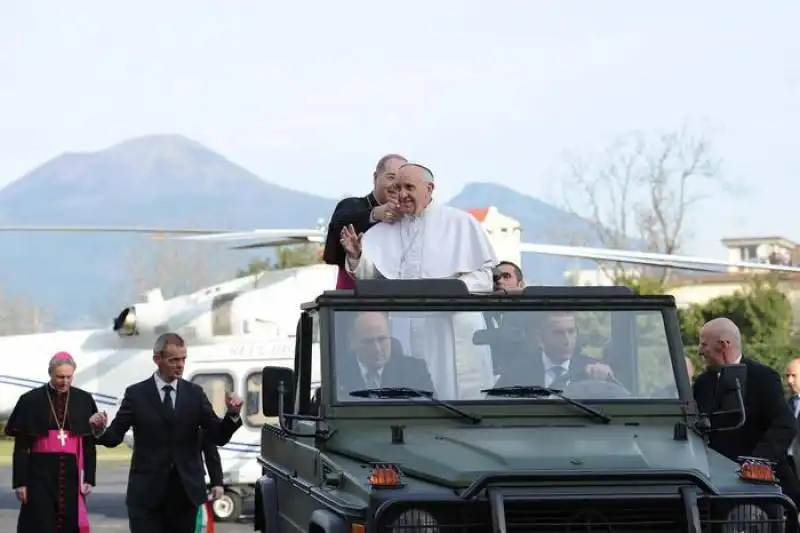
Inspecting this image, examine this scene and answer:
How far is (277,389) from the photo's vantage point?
8.32 m

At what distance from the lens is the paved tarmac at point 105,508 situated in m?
19.6

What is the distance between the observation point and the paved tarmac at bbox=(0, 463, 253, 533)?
19595 mm

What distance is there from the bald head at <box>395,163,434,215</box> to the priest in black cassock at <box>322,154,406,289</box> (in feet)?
1.13

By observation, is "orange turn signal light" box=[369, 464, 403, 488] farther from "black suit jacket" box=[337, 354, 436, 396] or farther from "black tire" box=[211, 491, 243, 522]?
"black tire" box=[211, 491, 243, 522]

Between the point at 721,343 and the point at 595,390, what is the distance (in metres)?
1.55

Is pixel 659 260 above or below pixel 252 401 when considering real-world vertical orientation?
above

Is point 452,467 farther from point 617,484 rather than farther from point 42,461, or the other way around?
point 42,461

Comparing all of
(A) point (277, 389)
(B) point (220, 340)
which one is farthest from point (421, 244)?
(B) point (220, 340)

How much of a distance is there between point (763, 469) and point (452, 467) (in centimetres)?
127

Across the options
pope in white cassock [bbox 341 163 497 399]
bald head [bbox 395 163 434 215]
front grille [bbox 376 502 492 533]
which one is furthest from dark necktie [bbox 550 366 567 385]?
bald head [bbox 395 163 434 215]

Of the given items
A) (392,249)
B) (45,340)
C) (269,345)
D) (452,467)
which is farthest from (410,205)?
(45,340)

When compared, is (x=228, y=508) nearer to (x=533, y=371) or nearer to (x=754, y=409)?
(x=754, y=409)

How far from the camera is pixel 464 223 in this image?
9031 millimetres

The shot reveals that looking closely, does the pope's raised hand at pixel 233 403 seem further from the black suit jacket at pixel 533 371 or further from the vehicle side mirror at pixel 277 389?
the black suit jacket at pixel 533 371
